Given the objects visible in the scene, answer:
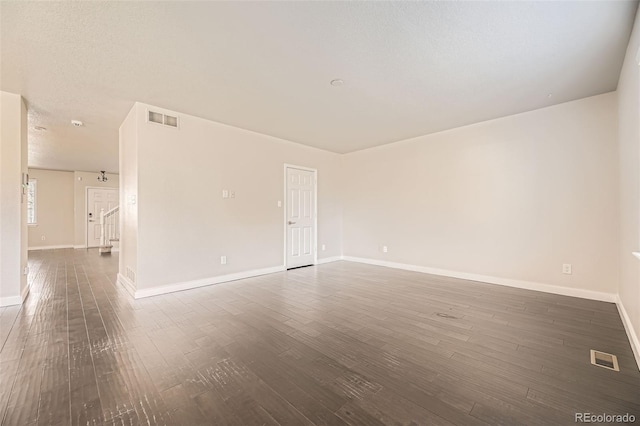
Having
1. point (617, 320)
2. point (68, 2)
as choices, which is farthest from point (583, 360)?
point (68, 2)

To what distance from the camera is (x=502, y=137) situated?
412 centimetres

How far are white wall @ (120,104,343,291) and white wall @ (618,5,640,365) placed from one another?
14.8ft

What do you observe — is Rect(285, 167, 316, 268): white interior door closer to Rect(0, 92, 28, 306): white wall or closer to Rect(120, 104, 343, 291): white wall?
Rect(120, 104, 343, 291): white wall

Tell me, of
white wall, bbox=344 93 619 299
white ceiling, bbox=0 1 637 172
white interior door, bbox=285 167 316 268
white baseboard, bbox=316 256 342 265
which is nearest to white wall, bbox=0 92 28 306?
white ceiling, bbox=0 1 637 172

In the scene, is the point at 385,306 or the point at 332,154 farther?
the point at 332,154

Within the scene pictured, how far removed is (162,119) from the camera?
377 cm

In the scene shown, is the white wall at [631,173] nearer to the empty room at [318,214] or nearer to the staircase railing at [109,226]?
the empty room at [318,214]

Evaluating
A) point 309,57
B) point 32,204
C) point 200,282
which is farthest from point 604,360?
point 32,204

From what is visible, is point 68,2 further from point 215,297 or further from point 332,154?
point 332,154

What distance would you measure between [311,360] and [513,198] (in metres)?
3.79

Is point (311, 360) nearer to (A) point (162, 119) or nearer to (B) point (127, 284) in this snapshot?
(B) point (127, 284)

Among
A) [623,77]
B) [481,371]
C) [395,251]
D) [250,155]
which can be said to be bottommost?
[481,371]

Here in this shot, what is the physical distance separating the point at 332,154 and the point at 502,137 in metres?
3.41

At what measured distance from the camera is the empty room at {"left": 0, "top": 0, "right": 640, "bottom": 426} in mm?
1753
